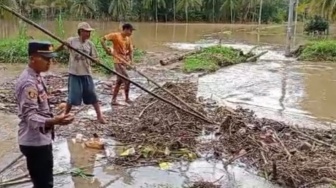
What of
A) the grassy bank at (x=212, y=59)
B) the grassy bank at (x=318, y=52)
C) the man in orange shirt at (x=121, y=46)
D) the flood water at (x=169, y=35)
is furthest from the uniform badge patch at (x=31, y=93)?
the grassy bank at (x=318, y=52)

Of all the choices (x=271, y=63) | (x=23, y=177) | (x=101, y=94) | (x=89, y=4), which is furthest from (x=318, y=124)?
(x=89, y=4)

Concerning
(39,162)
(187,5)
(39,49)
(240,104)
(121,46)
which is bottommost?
(240,104)

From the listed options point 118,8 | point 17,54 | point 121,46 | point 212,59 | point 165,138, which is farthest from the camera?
point 118,8

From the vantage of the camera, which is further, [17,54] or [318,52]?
[318,52]

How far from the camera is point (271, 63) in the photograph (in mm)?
18328

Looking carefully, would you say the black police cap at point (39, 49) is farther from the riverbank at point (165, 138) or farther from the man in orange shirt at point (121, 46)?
the man in orange shirt at point (121, 46)

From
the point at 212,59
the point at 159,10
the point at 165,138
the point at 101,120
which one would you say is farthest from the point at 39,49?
the point at 159,10

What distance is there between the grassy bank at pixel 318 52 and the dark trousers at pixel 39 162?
17476 millimetres

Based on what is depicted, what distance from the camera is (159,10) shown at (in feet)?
182

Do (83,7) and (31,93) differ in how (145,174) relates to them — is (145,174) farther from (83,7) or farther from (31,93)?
(83,7)

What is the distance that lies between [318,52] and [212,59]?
606 cm

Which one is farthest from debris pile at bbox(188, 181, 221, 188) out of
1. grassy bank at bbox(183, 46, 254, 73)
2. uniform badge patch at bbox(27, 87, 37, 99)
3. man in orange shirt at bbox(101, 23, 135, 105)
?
grassy bank at bbox(183, 46, 254, 73)

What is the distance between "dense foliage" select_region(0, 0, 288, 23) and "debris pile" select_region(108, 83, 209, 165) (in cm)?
4481

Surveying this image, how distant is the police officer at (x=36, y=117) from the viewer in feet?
11.2
